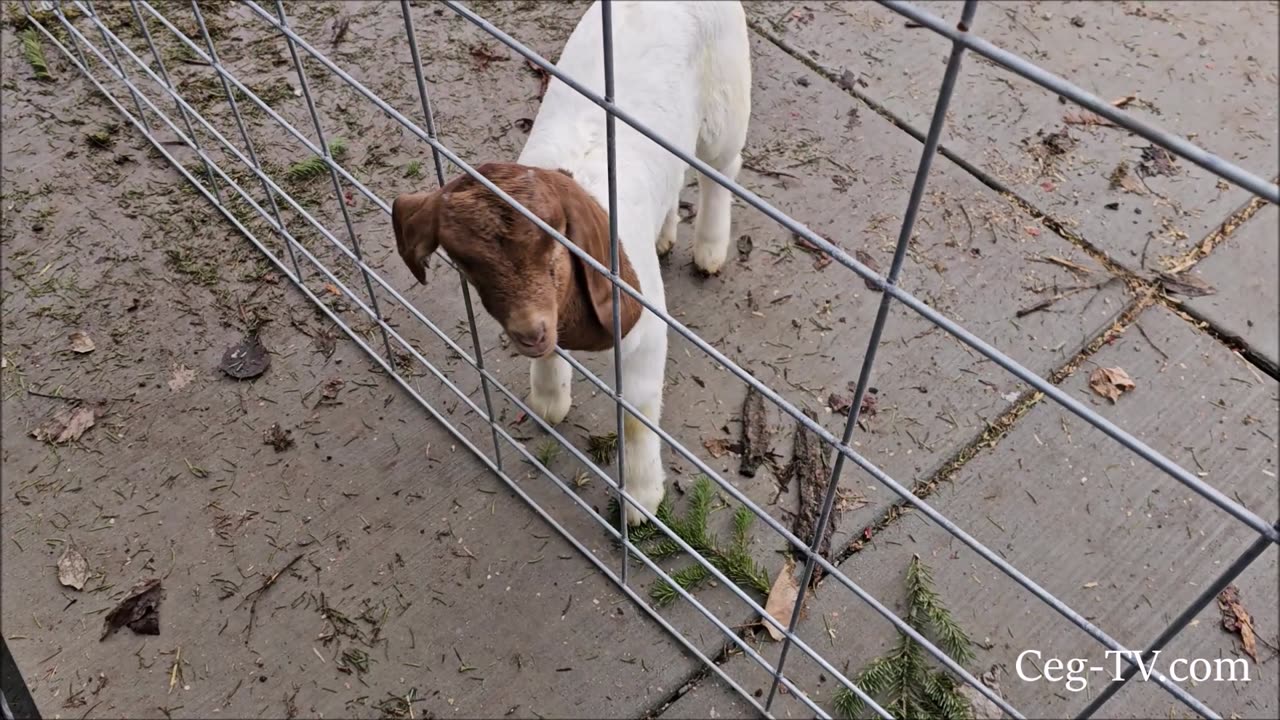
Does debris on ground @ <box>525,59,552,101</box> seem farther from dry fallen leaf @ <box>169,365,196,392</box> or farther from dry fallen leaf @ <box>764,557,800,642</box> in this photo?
dry fallen leaf @ <box>764,557,800,642</box>

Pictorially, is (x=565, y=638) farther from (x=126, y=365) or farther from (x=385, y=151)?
(x=385, y=151)

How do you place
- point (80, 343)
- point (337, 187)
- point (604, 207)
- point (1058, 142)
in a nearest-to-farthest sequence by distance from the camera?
point (604, 207) → point (337, 187) → point (80, 343) → point (1058, 142)

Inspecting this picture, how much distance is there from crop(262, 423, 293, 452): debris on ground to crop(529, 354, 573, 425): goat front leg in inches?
30.4

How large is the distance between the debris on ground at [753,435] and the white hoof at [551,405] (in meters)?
0.57

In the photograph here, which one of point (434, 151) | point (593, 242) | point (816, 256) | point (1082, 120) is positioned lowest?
point (816, 256)

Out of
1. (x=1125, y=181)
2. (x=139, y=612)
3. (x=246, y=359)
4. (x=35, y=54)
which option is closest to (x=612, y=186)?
(x=139, y=612)

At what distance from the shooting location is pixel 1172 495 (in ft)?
8.86

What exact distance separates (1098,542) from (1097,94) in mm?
2094

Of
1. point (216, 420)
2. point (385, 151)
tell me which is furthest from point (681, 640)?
point (385, 151)

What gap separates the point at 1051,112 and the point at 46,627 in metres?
4.06

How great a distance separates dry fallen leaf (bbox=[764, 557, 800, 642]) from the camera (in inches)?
95.5

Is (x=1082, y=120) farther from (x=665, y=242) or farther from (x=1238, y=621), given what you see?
(x=1238, y=621)

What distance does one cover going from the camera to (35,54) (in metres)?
3.94

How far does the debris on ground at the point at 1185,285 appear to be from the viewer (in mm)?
3170
